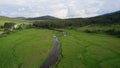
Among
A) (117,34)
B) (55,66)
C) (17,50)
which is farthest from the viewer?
(117,34)

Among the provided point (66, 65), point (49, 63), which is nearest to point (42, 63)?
point (49, 63)

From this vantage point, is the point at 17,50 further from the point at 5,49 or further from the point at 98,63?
the point at 98,63

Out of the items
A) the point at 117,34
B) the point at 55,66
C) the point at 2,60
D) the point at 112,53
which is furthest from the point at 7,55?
the point at 117,34

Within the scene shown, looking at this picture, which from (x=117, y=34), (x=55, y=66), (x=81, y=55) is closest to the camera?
(x=55, y=66)

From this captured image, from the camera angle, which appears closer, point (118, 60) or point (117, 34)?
point (118, 60)

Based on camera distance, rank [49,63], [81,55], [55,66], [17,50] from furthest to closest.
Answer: [17,50] → [81,55] → [49,63] → [55,66]

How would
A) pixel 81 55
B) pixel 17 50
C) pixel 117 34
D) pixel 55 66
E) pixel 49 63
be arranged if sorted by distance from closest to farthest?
pixel 55 66, pixel 49 63, pixel 81 55, pixel 17 50, pixel 117 34

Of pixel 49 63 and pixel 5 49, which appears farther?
pixel 5 49

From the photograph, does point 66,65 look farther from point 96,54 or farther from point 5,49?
point 5,49

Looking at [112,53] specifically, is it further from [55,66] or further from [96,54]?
[55,66]
